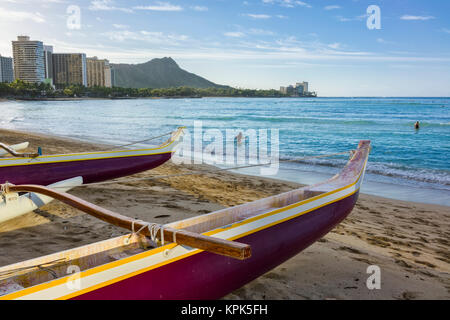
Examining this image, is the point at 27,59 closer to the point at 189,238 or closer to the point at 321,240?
the point at 321,240

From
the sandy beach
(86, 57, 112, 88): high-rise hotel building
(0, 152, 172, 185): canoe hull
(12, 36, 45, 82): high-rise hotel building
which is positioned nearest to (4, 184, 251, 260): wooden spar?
the sandy beach

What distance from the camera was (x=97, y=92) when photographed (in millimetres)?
119875

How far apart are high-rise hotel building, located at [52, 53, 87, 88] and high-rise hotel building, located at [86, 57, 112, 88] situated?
4.63 m

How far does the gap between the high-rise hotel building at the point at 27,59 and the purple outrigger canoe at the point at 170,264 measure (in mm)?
165944

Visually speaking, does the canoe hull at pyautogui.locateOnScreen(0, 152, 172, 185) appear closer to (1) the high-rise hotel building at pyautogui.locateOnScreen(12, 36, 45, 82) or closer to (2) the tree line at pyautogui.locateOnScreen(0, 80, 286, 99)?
(2) the tree line at pyautogui.locateOnScreen(0, 80, 286, 99)

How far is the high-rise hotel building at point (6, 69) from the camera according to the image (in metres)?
180

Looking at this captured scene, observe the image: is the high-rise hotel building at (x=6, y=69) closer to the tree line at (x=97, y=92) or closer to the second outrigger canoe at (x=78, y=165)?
the tree line at (x=97, y=92)

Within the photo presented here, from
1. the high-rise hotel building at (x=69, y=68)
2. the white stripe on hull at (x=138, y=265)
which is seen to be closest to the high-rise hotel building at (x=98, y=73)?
the high-rise hotel building at (x=69, y=68)

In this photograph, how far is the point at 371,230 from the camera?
495cm

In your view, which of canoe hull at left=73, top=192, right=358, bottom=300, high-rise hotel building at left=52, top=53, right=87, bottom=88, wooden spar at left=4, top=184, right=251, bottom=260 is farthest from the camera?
high-rise hotel building at left=52, top=53, right=87, bottom=88

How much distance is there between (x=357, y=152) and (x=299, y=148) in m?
10.3

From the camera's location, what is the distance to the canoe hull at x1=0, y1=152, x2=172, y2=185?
16.9 ft
